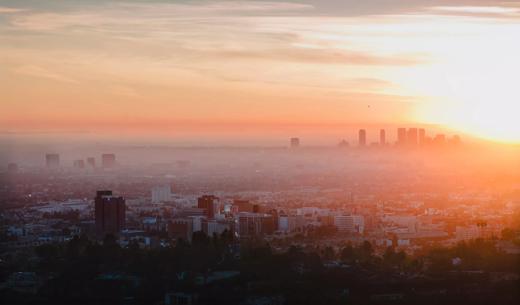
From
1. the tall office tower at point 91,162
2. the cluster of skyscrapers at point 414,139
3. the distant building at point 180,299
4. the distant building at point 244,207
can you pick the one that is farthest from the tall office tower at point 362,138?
the distant building at point 180,299

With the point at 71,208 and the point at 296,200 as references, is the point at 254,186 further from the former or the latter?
the point at 71,208

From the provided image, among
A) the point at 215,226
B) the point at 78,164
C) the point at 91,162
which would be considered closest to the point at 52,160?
the point at 78,164

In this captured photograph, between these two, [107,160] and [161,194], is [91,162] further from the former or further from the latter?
[161,194]

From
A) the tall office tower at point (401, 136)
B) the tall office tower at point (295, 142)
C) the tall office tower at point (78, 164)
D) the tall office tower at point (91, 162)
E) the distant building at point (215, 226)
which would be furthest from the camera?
the tall office tower at point (295, 142)

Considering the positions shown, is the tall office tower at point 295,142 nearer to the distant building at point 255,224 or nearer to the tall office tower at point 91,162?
the tall office tower at point 91,162

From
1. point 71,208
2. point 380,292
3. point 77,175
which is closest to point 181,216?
point 71,208

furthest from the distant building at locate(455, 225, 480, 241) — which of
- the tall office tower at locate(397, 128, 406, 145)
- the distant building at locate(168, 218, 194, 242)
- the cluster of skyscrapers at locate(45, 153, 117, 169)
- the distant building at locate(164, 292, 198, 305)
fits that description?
the tall office tower at locate(397, 128, 406, 145)

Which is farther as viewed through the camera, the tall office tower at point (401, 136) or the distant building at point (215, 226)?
the tall office tower at point (401, 136)
